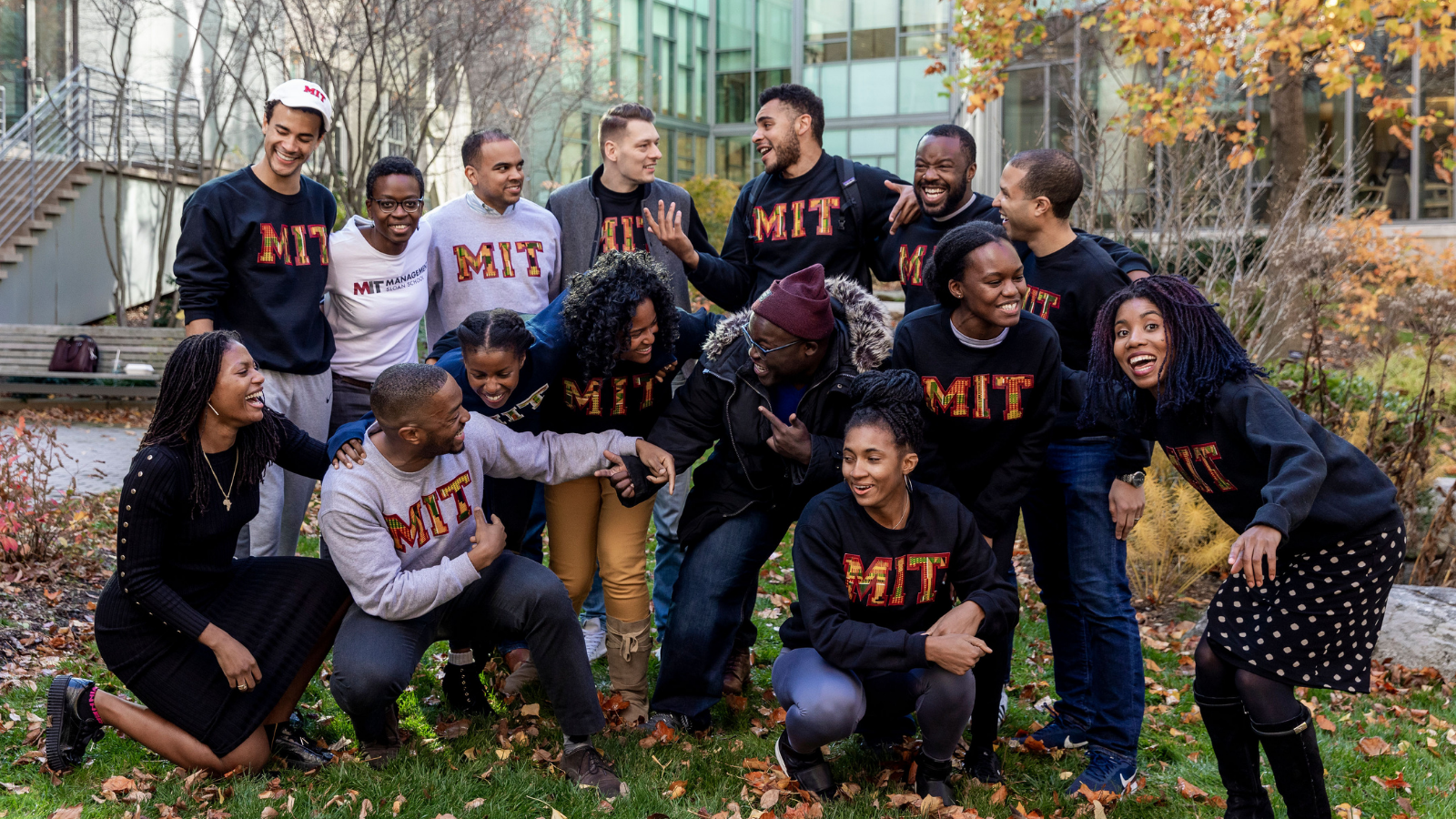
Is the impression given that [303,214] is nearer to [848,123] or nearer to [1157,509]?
[1157,509]

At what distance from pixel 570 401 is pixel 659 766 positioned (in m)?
1.45

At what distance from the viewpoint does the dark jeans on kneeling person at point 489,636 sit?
392 centimetres

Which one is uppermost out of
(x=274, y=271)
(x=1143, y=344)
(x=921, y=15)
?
(x=921, y=15)

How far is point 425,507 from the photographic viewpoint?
4.14 m

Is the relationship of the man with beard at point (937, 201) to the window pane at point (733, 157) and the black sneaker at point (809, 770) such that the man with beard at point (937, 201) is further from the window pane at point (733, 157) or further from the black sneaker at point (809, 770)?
the window pane at point (733, 157)

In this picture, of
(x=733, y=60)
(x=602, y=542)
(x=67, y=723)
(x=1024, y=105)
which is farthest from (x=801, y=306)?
(x=733, y=60)

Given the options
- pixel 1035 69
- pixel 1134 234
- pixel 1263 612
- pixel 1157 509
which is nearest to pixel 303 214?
pixel 1263 612

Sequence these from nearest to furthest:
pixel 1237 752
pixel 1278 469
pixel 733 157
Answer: pixel 1278 469 < pixel 1237 752 < pixel 733 157

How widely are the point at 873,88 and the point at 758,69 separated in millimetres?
3282

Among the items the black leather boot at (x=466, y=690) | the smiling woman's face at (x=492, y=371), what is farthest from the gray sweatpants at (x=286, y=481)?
the smiling woman's face at (x=492, y=371)

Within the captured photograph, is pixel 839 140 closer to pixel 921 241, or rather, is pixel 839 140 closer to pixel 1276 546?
pixel 921 241

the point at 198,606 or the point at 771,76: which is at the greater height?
the point at 771,76

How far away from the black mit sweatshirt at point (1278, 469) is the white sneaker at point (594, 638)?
9.14 ft

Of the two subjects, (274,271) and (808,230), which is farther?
(808,230)
